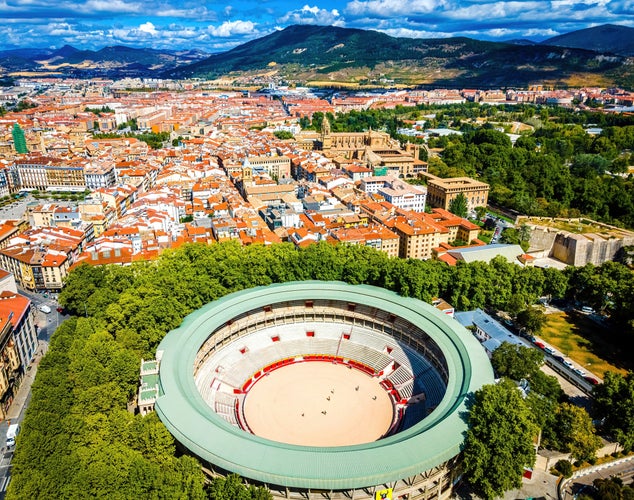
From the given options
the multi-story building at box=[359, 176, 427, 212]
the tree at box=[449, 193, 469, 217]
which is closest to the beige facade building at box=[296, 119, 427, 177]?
the multi-story building at box=[359, 176, 427, 212]

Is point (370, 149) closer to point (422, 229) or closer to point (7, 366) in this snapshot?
point (422, 229)

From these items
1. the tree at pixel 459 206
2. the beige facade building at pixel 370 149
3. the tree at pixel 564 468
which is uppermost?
the beige facade building at pixel 370 149

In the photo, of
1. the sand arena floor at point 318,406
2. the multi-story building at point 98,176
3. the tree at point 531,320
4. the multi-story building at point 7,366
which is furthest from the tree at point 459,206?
the multi-story building at point 98,176

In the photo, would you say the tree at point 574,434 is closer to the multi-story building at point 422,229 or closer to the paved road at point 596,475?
the paved road at point 596,475

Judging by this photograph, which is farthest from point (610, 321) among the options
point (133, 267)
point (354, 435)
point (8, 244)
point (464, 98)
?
point (464, 98)

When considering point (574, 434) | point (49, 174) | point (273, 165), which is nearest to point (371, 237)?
point (574, 434)

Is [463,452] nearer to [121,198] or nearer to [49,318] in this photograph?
[49,318]
